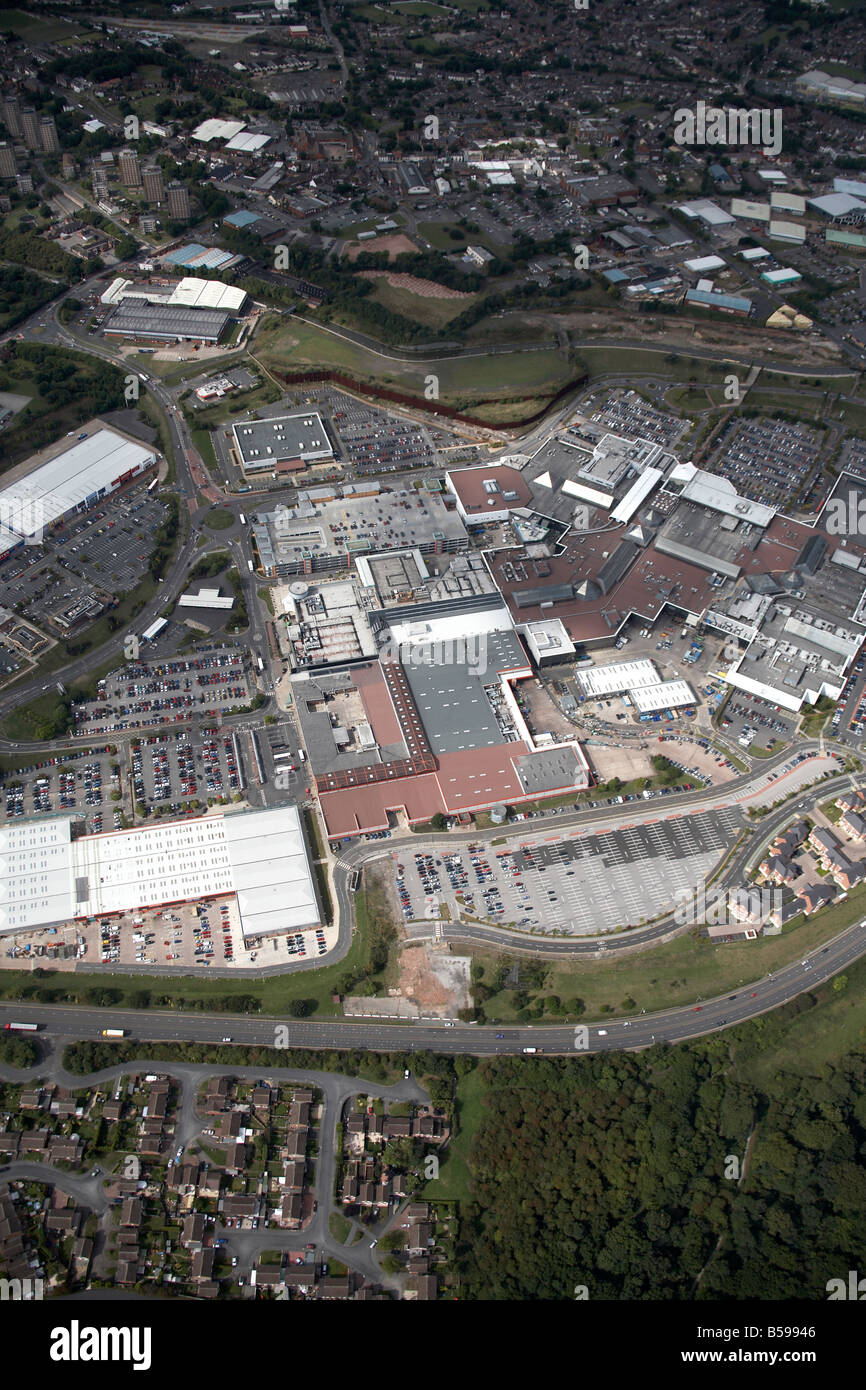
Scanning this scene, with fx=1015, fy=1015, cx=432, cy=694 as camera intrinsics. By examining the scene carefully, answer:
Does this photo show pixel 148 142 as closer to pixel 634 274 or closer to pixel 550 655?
pixel 634 274

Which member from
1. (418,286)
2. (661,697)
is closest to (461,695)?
(661,697)

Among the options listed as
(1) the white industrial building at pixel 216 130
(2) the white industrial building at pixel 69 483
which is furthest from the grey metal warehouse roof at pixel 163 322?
(1) the white industrial building at pixel 216 130

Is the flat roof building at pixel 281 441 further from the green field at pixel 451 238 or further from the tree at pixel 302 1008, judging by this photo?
the tree at pixel 302 1008

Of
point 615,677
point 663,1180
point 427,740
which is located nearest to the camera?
point 663,1180

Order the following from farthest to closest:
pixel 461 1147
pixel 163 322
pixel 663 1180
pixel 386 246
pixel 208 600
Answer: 1. pixel 386 246
2. pixel 163 322
3. pixel 208 600
4. pixel 461 1147
5. pixel 663 1180

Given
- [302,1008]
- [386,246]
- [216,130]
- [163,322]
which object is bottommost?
[302,1008]

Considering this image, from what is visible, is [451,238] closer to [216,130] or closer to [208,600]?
[216,130]

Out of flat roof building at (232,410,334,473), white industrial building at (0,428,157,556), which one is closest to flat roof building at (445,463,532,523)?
flat roof building at (232,410,334,473)
